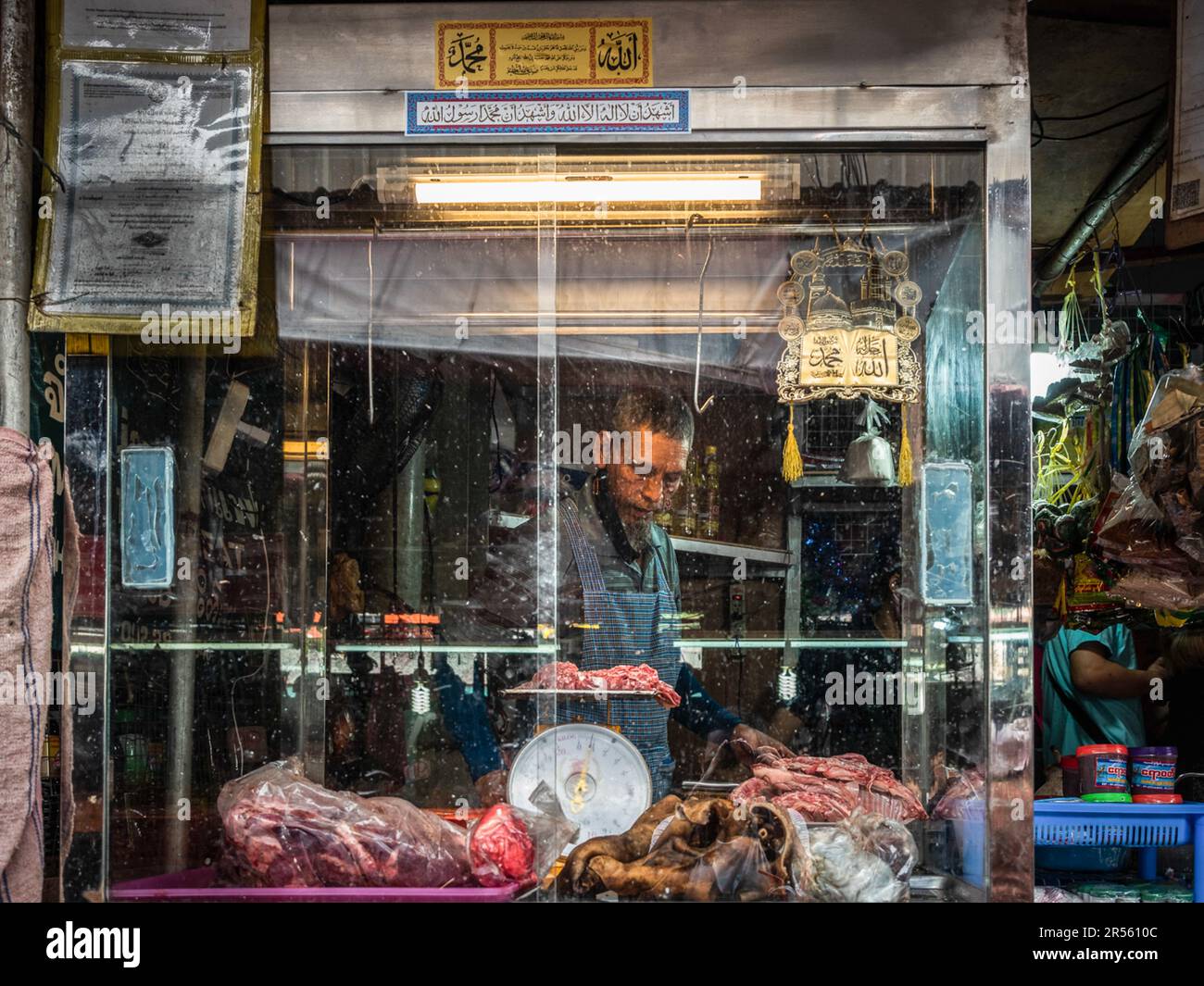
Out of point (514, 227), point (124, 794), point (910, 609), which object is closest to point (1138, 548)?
point (910, 609)

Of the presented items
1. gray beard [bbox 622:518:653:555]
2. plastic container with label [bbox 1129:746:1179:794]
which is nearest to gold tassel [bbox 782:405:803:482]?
gray beard [bbox 622:518:653:555]

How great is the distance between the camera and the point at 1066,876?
5070 mm

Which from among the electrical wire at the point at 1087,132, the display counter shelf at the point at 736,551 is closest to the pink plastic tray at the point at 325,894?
the display counter shelf at the point at 736,551

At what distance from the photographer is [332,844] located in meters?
3.92

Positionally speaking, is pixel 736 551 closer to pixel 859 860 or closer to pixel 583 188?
pixel 859 860

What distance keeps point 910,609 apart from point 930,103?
187 cm

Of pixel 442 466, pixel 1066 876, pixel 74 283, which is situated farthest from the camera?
pixel 1066 876

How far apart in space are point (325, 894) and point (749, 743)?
1.67m

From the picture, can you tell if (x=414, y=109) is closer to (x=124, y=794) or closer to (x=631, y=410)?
(x=631, y=410)

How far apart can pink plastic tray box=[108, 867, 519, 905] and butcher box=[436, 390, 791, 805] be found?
0.47 m

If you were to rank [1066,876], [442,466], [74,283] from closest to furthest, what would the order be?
1. [74,283]
2. [442,466]
3. [1066,876]

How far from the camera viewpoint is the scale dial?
4109 millimetres

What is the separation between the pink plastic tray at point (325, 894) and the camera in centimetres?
375

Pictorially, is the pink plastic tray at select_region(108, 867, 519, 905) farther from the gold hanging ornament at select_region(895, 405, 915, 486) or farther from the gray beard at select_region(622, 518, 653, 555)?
the gold hanging ornament at select_region(895, 405, 915, 486)
